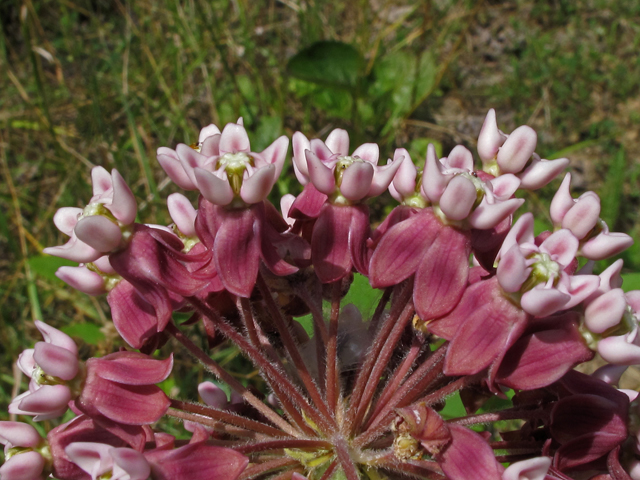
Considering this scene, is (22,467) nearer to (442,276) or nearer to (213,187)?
(213,187)

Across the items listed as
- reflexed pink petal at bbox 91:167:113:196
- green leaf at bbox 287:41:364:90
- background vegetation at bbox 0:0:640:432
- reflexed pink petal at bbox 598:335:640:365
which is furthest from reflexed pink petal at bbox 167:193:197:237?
green leaf at bbox 287:41:364:90

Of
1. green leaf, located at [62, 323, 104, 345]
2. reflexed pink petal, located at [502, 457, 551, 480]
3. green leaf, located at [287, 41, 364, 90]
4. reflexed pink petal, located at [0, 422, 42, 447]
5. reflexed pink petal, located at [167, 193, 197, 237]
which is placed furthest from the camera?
green leaf, located at [287, 41, 364, 90]

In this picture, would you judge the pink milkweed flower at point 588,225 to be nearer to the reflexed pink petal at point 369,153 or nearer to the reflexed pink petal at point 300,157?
the reflexed pink petal at point 369,153

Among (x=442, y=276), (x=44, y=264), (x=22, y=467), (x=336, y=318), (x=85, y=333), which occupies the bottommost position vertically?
(x=85, y=333)

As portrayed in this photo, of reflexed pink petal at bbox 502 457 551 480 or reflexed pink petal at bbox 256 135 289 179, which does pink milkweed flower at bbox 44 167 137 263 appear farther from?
reflexed pink petal at bbox 502 457 551 480

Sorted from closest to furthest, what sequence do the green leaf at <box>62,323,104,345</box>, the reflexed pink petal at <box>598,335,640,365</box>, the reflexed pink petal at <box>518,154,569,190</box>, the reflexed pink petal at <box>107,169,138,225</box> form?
the reflexed pink petal at <box>598,335,640,365</box> < the reflexed pink petal at <box>107,169,138,225</box> < the reflexed pink petal at <box>518,154,569,190</box> < the green leaf at <box>62,323,104,345</box>

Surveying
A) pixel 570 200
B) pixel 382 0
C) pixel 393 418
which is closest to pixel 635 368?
pixel 570 200

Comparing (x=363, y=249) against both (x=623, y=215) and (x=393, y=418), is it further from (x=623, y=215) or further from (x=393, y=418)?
(x=623, y=215)

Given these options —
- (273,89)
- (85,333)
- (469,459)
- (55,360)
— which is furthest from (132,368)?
(273,89)
